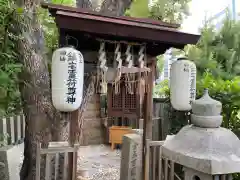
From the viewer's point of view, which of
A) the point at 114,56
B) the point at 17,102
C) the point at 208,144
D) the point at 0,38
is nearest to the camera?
the point at 208,144

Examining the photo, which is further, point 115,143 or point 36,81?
point 115,143

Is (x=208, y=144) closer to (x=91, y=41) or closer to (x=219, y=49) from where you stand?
(x=91, y=41)

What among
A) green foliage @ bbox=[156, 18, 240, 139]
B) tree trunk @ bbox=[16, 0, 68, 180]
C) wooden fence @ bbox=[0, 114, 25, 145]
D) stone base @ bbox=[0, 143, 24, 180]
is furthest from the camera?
green foliage @ bbox=[156, 18, 240, 139]

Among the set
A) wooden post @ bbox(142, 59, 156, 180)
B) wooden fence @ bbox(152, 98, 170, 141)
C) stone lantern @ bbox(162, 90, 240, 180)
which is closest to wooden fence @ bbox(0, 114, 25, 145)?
wooden post @ bbox(142, 59, 156, 180)

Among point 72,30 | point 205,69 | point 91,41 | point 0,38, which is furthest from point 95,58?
point 205,69

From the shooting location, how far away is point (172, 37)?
4.29 metres

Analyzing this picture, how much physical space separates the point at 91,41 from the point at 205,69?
5359 mm

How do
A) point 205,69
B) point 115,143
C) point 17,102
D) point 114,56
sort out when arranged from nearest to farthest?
point 114,56 < point 17,102 < point 205,69 < point 115,143

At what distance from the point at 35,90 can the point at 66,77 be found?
43.1 inches

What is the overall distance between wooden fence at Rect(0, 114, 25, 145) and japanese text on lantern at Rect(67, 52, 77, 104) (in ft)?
9.52

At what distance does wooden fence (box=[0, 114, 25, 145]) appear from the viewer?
19.7 ft

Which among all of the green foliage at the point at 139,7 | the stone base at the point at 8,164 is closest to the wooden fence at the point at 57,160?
the stone base at the point at 8,164

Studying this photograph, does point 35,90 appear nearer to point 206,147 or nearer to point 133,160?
point 133,160

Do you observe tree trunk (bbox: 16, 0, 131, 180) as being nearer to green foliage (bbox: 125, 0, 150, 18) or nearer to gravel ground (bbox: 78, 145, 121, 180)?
gravel ground (bbox: 78, 145, 121, 180)
